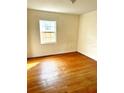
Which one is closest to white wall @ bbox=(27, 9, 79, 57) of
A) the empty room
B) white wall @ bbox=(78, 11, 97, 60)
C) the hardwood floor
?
the empty room

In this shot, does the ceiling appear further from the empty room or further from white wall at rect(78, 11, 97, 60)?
white wall at rect(78, 11, 97, 60)

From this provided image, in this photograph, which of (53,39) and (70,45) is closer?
(53,39)

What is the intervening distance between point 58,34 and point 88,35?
1503 mm

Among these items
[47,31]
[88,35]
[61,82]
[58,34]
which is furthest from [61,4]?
[61,82]

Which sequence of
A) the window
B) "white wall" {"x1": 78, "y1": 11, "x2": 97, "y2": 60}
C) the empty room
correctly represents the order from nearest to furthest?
the empty room < "white wall" {"x1": 78, "y1": 11, "x2": 97, "y2": 60} < the window

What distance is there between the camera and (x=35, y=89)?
2.21m

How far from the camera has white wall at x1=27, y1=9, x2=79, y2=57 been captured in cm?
447

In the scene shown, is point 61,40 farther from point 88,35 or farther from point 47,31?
point 88,35

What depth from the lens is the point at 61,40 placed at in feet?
17.3
